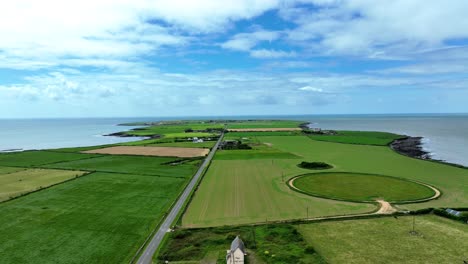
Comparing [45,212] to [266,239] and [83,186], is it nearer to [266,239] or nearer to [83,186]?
[83,186]

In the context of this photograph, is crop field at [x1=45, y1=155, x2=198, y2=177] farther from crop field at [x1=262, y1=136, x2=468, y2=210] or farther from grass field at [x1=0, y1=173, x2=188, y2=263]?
crop field at [x1=262, y1=136, x2=468, y2=210]

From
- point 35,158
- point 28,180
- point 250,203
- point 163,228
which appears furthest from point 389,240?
point 35,158

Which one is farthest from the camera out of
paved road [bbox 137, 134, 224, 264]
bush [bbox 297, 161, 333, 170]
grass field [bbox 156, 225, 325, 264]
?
bush [bbox 297, 161, 333, 170]

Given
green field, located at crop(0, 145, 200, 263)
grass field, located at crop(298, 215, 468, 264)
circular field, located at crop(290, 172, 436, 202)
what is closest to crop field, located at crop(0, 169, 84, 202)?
green field, located at crop(0, 145, 200, 263)

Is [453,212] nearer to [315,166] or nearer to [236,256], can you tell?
[236,256]

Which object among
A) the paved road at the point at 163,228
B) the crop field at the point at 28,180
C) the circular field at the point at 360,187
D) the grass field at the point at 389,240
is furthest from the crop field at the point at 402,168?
the crop field at the point at 28,180

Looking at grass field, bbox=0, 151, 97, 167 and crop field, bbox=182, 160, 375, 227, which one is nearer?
crop field, bbox=182, 160, 375, 227

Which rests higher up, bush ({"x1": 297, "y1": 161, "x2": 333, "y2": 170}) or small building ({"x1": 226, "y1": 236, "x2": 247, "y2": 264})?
bush ({"x1": 297, "y1": 161, "x2": 333, "y2": 170})
